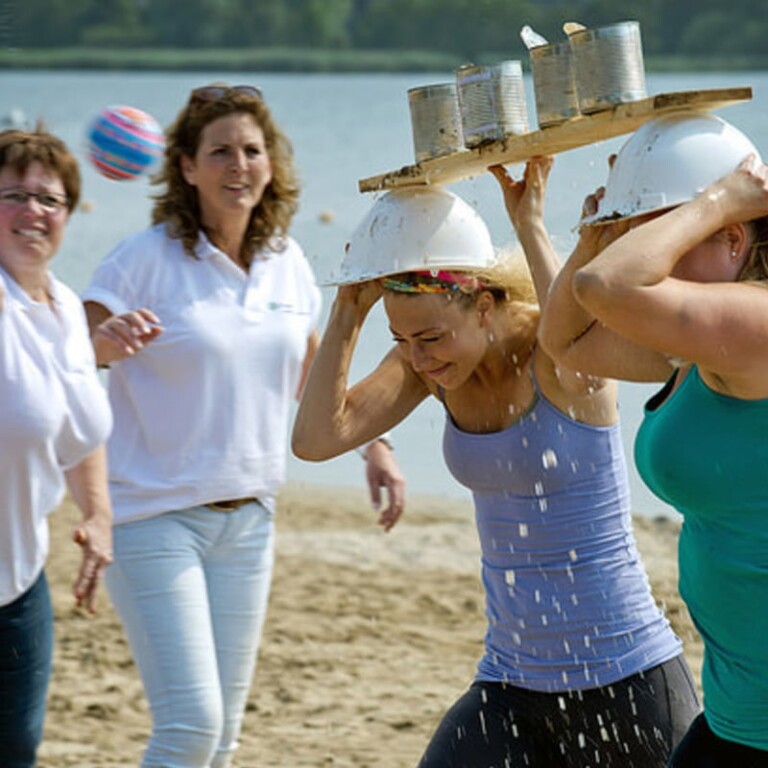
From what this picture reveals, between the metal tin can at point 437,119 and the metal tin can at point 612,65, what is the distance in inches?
19.4

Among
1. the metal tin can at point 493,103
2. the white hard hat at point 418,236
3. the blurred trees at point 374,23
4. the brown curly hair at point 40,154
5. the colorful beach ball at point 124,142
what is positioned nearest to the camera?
the metal tin can at point 493,103

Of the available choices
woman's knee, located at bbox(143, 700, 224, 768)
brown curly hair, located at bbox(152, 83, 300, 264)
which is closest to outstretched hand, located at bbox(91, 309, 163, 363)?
brown curly hair, located at bbox(152, 83, 300, 264)

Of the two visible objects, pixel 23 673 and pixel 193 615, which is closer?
pixel 23 673

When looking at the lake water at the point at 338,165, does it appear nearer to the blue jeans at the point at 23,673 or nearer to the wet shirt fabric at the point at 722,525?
the wet shirt fabric at the point at 722,525

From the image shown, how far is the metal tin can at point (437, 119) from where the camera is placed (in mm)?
3600

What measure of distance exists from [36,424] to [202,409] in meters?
0.66

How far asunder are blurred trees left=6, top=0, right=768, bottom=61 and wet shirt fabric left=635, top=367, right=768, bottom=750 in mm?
18150

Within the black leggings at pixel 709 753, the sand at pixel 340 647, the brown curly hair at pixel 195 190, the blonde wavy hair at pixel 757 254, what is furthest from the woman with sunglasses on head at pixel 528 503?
the sand at pixel 340 647

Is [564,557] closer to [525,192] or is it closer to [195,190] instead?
[525,192]

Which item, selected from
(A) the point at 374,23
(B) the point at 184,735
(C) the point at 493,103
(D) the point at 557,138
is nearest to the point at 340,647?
(B) the point at 184,735

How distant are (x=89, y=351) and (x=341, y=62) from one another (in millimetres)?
27130

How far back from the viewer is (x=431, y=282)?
3.80m

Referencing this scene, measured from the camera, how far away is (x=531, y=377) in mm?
3768

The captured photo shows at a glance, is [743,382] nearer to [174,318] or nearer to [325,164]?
[174,318]
